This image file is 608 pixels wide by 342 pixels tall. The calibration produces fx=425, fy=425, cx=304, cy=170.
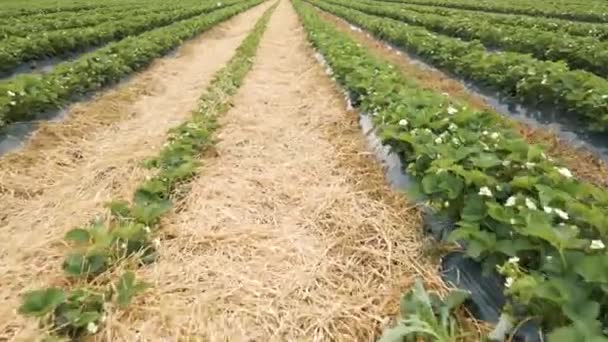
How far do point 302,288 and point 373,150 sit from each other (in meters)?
2.03

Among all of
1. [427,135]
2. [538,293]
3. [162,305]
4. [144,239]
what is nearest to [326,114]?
[427,135]

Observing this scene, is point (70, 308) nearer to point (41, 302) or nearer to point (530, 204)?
point (41, 302)

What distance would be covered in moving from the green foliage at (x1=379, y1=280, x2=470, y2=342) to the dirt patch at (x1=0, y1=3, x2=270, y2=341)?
1.70m

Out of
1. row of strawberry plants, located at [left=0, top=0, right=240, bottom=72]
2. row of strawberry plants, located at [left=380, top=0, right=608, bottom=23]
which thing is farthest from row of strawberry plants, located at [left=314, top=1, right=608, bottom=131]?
row of strawberry plants, located at [left=380, top=0, right=608, bottom=23]

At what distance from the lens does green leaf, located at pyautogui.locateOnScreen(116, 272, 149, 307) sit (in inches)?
84.0

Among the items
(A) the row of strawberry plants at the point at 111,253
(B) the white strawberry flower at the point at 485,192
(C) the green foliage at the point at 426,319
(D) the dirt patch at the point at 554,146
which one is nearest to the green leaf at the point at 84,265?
(A) the row of strawberry plants at the point at 111,253

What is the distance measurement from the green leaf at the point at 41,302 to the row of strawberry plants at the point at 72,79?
310 centimetres

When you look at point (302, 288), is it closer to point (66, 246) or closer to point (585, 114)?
point (66, 246)

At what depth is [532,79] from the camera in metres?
4.85

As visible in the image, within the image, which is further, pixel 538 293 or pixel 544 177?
pixel 544 177

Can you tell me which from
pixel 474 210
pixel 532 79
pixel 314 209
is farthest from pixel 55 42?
pixel 474 210

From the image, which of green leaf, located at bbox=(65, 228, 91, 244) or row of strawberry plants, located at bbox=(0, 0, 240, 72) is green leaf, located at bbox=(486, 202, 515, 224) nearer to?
green leaf, located at bbox=(65, 228, 91, 244)

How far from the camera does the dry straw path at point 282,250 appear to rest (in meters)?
2.16

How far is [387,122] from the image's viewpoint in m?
3.74
